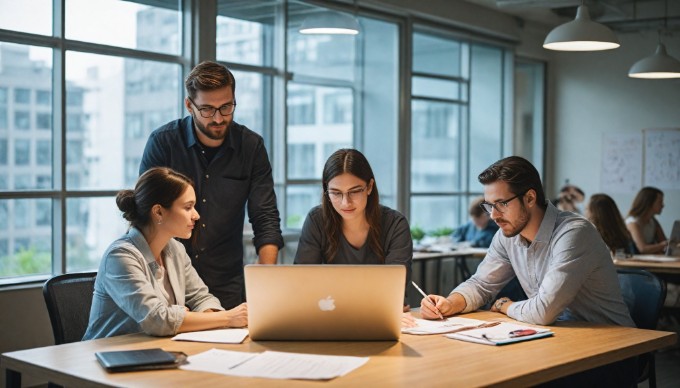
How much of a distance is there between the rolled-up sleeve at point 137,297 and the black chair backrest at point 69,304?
0.78ft

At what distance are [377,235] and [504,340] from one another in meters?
0.85

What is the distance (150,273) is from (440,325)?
1.02 metres

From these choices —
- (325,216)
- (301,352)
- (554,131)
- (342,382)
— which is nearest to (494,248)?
(325,216)

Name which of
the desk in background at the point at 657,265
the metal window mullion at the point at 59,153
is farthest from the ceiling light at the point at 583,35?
the metal window mullion at the point at 59,153

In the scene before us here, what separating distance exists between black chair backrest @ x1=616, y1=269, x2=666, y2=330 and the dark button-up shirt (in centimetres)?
145

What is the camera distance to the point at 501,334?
9.29ft

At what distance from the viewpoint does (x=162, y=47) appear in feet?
20.8

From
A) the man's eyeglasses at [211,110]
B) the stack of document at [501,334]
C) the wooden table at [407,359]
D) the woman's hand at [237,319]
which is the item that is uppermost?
the man's eyeglasses at [211,110]

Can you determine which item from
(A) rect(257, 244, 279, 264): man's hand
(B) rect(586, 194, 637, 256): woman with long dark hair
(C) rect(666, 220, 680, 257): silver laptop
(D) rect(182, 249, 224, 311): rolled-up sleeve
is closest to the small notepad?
(D) rect(182, 249, 224, 311): rolled-up sleeve

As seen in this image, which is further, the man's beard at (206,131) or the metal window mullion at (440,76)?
the metal window mullion at (440,76)

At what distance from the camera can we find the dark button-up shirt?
350cm

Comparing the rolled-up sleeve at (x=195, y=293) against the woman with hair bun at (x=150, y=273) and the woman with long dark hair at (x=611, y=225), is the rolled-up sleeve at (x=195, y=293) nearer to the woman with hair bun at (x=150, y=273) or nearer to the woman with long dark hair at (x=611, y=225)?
the woman with hair bun at (x=150, y=273)

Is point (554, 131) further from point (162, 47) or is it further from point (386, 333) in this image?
point (386, 333)

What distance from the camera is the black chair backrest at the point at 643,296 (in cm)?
338
